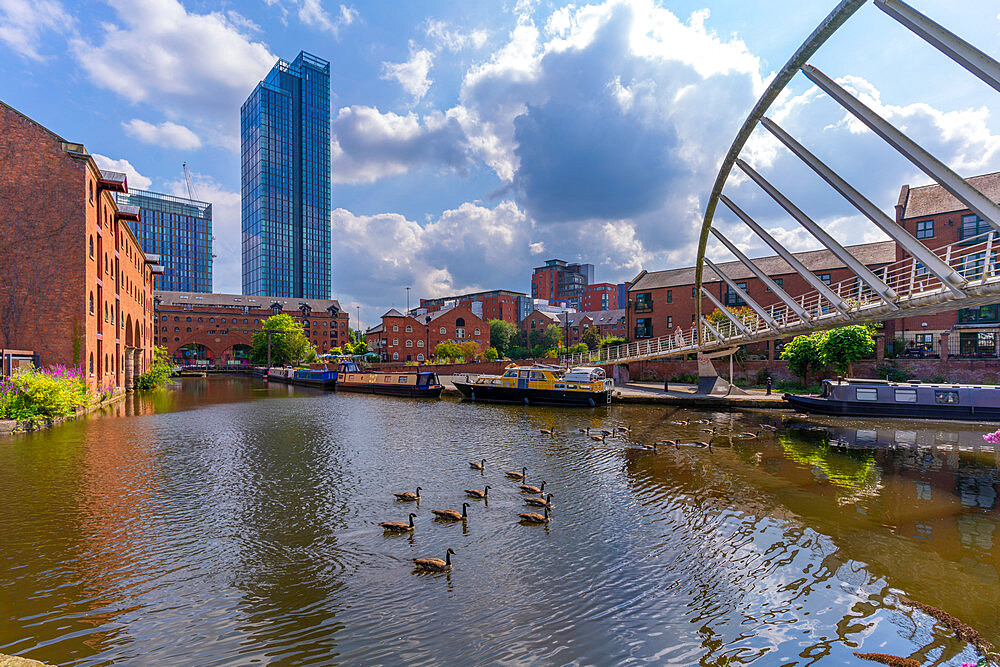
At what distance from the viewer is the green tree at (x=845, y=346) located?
28.9m

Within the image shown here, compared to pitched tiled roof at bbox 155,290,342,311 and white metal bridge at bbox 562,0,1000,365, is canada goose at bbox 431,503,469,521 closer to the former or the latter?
white metal bridge at bbox 562,0,1000,365

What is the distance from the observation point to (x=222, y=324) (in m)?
94.4

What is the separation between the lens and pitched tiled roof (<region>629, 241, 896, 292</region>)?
39906 mm

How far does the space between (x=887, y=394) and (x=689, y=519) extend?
21.4 metres

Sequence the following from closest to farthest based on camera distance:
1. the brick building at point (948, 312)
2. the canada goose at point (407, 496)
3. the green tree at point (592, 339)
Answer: the canada goose at point (407, 496) < the brick building at point (948, 312) < the green tree at point (592, 339)

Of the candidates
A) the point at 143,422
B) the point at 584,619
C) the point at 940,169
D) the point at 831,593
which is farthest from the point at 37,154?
the point at 940,169

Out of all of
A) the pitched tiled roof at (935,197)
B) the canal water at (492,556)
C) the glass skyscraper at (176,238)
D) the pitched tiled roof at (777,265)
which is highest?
the glass skyscraper at (176,238)

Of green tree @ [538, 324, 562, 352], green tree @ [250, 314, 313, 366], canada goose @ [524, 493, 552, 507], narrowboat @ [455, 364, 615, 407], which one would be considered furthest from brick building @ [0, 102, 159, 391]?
green tree @ [538, 324, 562, 352]

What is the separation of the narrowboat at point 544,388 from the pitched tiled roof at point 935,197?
26686 mm

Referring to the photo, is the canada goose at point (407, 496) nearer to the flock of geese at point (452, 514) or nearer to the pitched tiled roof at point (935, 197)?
the flock of geese at point (452, 514)

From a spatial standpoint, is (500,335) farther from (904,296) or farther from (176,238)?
(176,238)

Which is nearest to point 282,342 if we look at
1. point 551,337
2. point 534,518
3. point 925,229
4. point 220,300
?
point 220,300

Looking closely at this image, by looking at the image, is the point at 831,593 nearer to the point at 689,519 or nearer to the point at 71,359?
the point at 689,519

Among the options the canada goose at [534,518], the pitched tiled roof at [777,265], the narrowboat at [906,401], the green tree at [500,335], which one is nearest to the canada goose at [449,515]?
the canada goose at [534,518]
